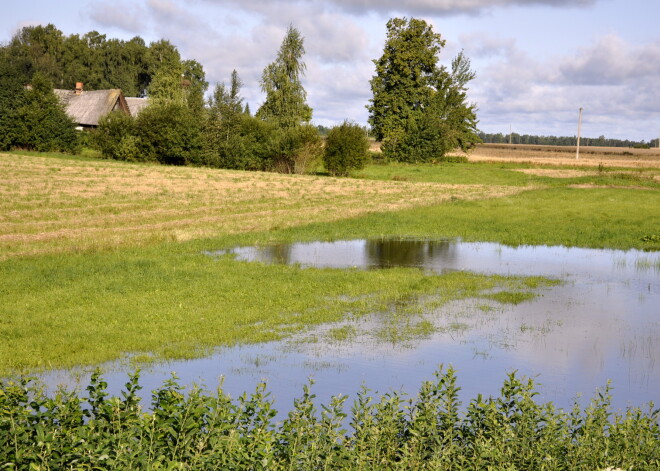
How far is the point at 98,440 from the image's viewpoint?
7172mm

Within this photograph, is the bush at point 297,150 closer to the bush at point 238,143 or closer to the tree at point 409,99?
the bush at point 238,143

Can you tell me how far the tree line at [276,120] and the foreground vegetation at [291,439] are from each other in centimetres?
5361

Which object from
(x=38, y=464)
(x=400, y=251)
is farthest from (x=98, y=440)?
(x=400, y=251)

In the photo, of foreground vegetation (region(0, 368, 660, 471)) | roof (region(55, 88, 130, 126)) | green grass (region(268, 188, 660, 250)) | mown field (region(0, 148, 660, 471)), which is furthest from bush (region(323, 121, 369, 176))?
foreground vegetation (region(0, 368, 660, 471))

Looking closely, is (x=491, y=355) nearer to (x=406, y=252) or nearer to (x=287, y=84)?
(x=406, y=252)

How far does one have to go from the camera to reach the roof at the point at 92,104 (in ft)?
285

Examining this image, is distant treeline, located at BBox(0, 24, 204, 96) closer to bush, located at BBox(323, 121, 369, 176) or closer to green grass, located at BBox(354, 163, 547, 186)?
green grass, located at BBox(354, 163, 547, 186)

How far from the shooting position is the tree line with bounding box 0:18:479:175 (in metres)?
63.0

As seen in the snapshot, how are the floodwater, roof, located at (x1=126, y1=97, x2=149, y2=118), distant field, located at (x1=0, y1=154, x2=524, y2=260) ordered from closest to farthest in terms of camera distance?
the floodwater → distant field, located at (x1=0, y1=154, x2=524, y2=260) → roof, located at (x1=126, y1=97, x2=149, y2=118)

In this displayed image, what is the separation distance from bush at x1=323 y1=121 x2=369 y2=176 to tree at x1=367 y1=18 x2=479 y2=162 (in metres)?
20.9

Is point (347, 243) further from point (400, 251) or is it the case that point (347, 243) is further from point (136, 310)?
point (136, 310)

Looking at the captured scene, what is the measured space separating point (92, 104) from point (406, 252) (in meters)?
72.5

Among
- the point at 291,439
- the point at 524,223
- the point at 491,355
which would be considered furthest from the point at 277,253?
the point at 291,439

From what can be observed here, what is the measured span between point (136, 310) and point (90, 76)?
11440 cm
